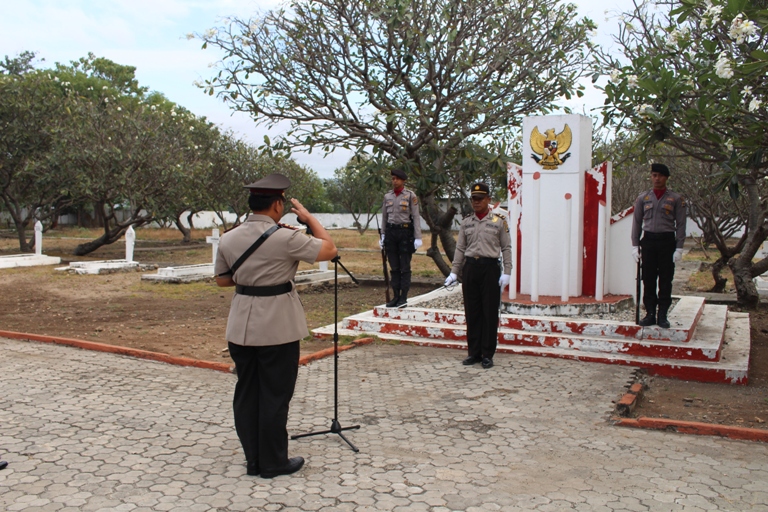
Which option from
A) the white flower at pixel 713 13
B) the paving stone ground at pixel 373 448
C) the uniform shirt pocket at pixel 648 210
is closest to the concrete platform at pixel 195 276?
the paving stone ground at pixel 373 448

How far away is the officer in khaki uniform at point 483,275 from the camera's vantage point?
6.81m

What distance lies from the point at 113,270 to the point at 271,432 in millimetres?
15030

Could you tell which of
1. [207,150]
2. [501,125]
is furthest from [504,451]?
[207,150]

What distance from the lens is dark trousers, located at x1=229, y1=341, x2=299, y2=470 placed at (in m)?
3.96

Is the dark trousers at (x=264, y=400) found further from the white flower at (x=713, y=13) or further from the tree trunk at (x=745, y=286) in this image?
the tree trunk at (x=745, y=286)

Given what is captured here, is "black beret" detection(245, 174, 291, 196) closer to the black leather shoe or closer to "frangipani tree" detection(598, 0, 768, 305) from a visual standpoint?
the black leather shoe

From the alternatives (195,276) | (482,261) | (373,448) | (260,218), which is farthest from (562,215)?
(195,276)

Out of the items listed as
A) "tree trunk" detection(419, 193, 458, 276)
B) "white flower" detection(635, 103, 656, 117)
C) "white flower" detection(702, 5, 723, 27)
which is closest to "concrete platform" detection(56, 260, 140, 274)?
"tree trunk" detection(419, 193, 458, 276)

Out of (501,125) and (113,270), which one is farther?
(113,270)

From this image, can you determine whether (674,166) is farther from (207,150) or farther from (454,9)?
(207,150)

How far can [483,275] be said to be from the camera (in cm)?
683

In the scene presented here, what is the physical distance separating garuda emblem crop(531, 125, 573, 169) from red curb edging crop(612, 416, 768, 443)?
4210mm

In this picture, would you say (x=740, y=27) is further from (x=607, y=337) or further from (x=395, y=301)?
(x=395, y=301)

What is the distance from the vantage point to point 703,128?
231 inches
